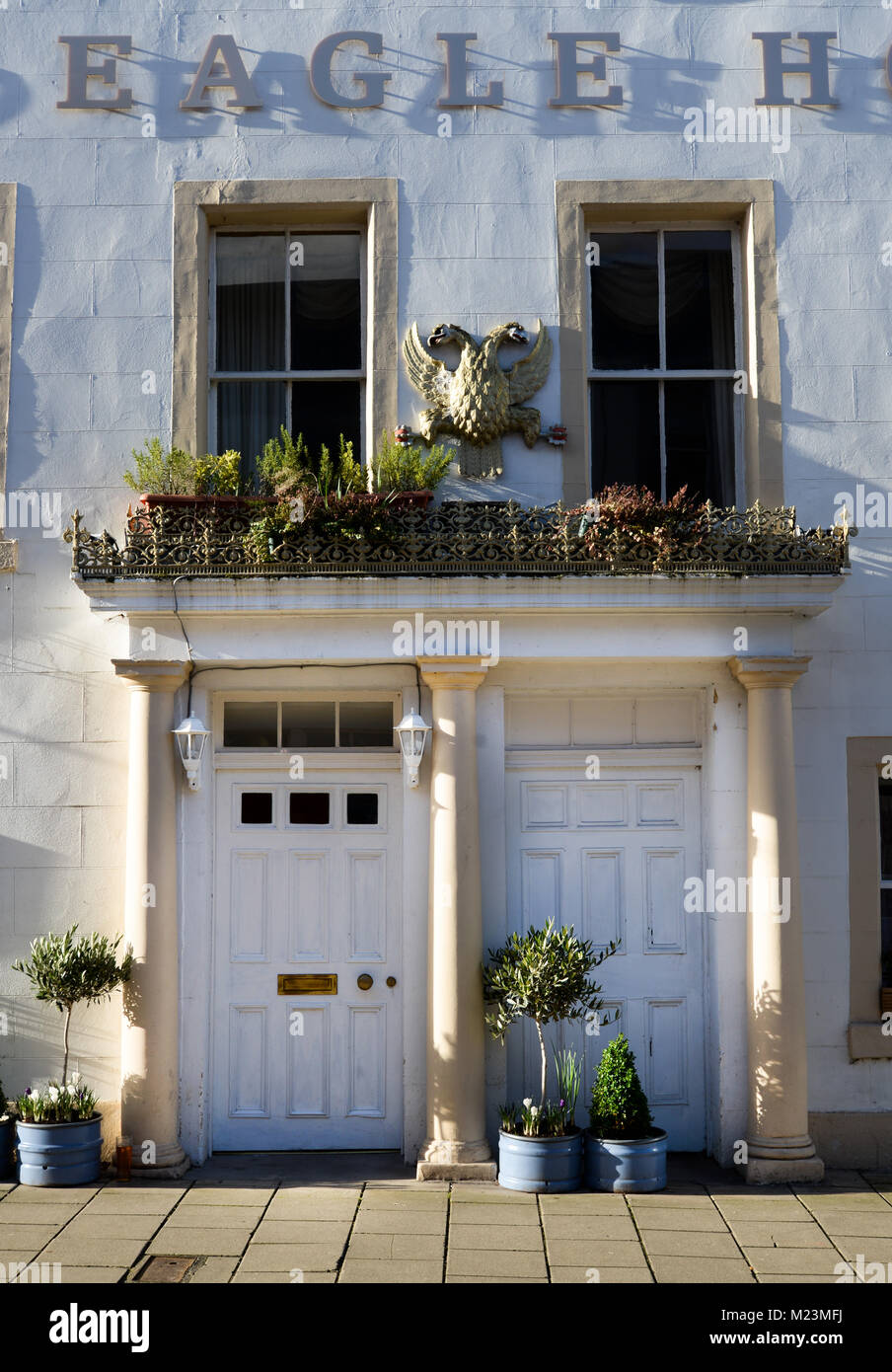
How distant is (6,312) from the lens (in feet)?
30.5

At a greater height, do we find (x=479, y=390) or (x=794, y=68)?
(x=794, y=68)

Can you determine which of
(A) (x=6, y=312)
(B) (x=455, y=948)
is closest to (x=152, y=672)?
(B) (x=455, y=948)

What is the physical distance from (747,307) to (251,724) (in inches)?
179

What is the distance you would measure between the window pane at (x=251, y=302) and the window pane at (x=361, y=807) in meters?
3.11

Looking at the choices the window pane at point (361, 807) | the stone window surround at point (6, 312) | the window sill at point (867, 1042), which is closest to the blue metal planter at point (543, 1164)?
the window sill at point (867, 1042)

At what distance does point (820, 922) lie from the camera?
29.4 feet

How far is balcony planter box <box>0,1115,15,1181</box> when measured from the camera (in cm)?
823

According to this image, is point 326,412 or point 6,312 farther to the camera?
point 326,412

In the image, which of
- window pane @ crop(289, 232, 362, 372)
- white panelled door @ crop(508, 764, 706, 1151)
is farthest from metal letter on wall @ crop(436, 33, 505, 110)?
white panelled door @ crop(508, 764, 706, 1151)

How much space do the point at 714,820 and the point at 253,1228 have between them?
3.87 m

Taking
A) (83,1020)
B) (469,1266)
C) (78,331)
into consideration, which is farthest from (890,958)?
(78,331)

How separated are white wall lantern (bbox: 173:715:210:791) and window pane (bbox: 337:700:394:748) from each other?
98cm

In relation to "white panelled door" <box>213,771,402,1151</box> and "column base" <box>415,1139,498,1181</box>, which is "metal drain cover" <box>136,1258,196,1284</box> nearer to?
"column base" <box>415,1139,498,1181</box>

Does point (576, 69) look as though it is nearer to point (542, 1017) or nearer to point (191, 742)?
point (191, 742)
